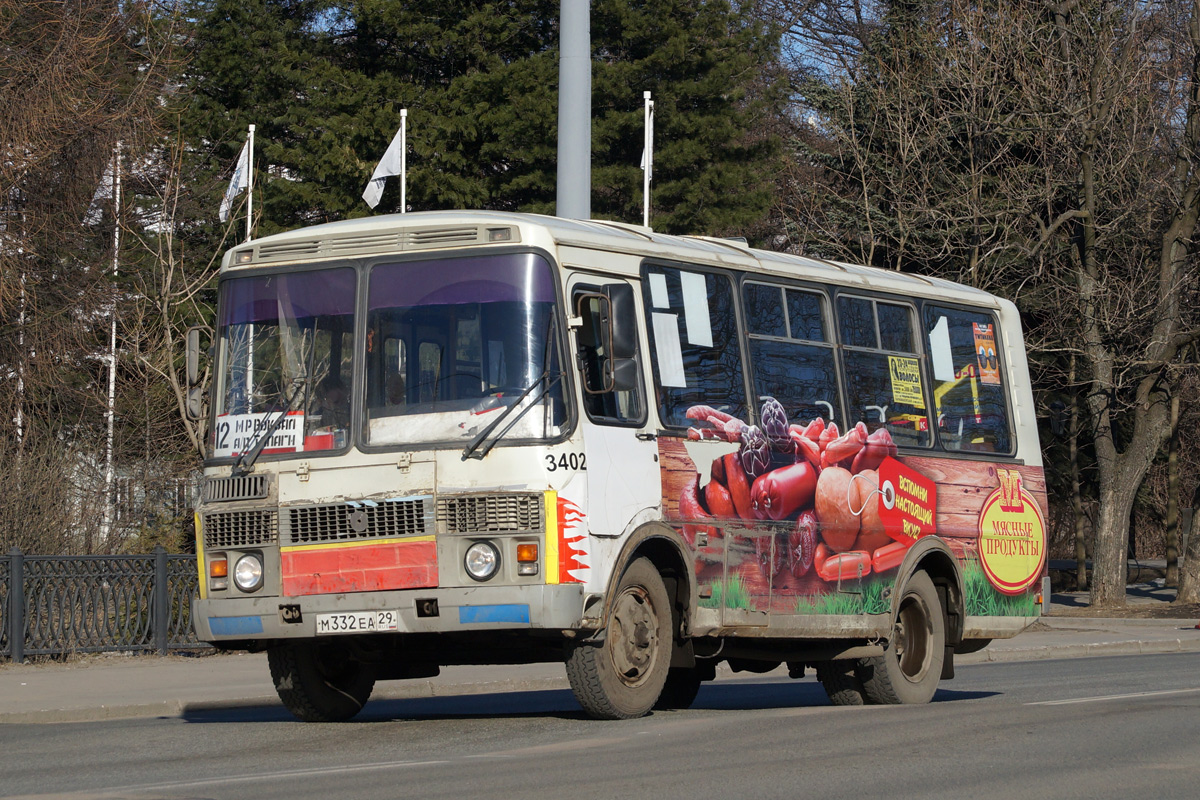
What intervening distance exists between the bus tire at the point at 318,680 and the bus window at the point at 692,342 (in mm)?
3013

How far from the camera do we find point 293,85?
37344 millimetres

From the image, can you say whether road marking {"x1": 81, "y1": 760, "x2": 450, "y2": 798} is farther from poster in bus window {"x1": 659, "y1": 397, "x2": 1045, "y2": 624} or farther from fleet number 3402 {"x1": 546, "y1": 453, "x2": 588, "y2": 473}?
poster in bus window {"x1": 659, "y1": 397, "x2": 1045, "y2": 624}

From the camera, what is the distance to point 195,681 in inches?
691

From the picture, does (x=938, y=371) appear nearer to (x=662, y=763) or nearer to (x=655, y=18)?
(x=662, y=763)

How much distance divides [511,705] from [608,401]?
478 cm

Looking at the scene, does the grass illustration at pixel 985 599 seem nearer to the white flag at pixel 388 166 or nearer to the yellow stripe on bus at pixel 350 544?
the yellow stripe on bus at pixel 350 544

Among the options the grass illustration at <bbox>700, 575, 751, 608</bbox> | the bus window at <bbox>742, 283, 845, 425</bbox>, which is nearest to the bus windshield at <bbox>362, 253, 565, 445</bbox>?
the grass illustration at <bbox>700, 575, 751, 608</bbox>

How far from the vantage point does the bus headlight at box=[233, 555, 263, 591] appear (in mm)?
10953

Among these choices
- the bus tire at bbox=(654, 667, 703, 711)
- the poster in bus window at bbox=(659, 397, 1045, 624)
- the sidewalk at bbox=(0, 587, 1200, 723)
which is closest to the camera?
the poster in bus window at bbox=(659, 397, 1045, 624)

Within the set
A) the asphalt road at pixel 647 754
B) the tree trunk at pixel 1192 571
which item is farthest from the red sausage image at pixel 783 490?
the tree trunk at pixel 1192 571

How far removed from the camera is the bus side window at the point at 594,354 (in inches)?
426

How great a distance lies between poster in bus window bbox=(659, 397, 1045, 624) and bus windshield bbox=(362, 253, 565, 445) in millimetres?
1325

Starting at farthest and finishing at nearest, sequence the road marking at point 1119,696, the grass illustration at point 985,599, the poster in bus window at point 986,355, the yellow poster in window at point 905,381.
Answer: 1. the poster in bus window at point 986,355
2. the grass illustration at point 985,599
3. the yellow poster in window at point 905,381
4. the road marking at point 1119,696

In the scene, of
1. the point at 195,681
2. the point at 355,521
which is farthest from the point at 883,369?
the point at 195,681
